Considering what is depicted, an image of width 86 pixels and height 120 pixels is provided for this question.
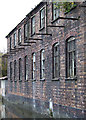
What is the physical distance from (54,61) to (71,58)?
7.82ft

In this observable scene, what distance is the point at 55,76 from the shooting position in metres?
17.2

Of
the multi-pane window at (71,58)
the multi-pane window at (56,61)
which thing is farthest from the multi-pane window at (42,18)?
the multi-pane window at (71,58)

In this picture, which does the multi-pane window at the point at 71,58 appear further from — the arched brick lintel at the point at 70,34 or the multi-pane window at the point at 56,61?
→ the multi-pane window at the point at 56,61

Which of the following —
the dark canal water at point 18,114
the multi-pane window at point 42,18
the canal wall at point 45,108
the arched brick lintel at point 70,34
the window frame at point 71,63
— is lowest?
the dark canal water at point 18,114

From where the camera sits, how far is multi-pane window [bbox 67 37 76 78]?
582 inches

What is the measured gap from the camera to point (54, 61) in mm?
17359

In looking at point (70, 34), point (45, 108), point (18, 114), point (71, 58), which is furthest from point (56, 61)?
point (18, 114)

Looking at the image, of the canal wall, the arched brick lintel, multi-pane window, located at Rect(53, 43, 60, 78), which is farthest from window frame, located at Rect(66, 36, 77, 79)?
the canal wall

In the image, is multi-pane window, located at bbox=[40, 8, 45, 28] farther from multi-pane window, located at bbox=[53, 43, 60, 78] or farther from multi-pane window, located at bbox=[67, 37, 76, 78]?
multi-pane window, located at bbox=[67, 37, 76, 78]

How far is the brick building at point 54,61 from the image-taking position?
14062mm

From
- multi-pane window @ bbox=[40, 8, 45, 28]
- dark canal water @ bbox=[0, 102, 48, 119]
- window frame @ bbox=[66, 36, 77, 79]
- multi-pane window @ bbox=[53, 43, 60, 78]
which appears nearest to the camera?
window frame @ bbox=[66, 36, 77, 79]

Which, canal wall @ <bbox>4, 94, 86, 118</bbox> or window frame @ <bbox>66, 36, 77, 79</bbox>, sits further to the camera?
window frame @ <bbox>66, 36, 77, 79</bbox>

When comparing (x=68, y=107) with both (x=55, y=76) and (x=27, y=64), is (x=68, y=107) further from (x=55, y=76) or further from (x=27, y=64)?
(x=27, y=64)

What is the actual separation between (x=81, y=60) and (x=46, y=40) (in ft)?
16.6
